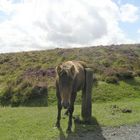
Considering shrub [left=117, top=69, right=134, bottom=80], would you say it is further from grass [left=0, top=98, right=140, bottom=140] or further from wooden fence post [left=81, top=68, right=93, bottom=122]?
wooden fence post [left=81, top=68, right=93, bottom=122]

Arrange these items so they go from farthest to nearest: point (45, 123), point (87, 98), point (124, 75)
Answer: point (124, 75) < point (87, 98) < point (45, 123)

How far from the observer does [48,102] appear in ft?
91.7

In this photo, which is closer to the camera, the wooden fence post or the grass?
the grass

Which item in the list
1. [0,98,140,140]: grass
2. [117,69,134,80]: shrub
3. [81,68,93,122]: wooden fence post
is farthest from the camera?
[117,69,134,80]: shrub

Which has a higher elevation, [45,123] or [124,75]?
[124,75]

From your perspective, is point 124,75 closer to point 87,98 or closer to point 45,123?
point 87,98

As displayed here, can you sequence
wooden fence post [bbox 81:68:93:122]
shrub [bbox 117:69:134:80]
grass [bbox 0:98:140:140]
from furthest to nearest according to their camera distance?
1. shrub [bbox 117:69:134:80]
2. wooden fence post [bbox 81:68:93:122]
3. grass [bbox 0:98:140:140]

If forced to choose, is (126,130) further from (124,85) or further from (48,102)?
(124,85)

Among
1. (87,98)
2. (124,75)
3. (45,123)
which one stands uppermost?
(124,75)

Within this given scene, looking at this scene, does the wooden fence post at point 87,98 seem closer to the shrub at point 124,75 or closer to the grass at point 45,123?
the grass at point 45,123

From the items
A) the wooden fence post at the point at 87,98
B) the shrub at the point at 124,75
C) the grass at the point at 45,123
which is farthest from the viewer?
the shrub at the point at 124,75

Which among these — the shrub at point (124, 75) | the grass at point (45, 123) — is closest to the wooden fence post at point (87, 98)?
the grass at point (45, 123)

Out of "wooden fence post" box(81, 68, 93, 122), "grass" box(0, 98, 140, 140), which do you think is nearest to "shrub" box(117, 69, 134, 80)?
"grass" box(0, 98, 140, 140)

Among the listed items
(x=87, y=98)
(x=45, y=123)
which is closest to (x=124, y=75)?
(x=87, y=98)
